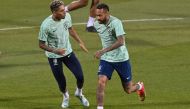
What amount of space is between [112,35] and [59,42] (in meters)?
1.47

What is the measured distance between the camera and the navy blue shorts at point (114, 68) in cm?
1551

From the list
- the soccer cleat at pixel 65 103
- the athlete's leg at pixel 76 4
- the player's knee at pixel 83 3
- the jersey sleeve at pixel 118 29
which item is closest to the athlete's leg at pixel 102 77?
the jersey sleeve at pixel 118 29

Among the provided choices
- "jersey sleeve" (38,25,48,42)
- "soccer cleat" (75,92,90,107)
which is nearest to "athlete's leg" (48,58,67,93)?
"soccer cleat" (75,92,90,107)

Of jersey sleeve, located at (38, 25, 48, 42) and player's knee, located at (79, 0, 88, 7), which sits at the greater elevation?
player's knee, located at (79, 0, 88, 7)

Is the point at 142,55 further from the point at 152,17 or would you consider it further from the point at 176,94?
the point at 152,17

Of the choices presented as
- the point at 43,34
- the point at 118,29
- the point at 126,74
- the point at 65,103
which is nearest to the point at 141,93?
the point at 126,74

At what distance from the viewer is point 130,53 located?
945 inches

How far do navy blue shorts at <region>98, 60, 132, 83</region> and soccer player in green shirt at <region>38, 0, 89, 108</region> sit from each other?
2.72 feet

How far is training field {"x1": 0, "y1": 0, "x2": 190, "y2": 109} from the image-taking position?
691 inches

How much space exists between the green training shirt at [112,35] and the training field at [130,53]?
1.61 meters

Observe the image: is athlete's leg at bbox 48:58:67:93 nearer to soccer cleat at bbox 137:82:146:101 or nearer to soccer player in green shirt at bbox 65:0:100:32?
soccer player in green shirt at bbox 65:0:100:32

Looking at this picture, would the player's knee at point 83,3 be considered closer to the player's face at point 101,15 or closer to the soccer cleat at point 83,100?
the player's face at point 101,15

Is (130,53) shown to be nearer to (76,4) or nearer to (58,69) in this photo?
(76,4)

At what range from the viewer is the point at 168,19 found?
102ft
